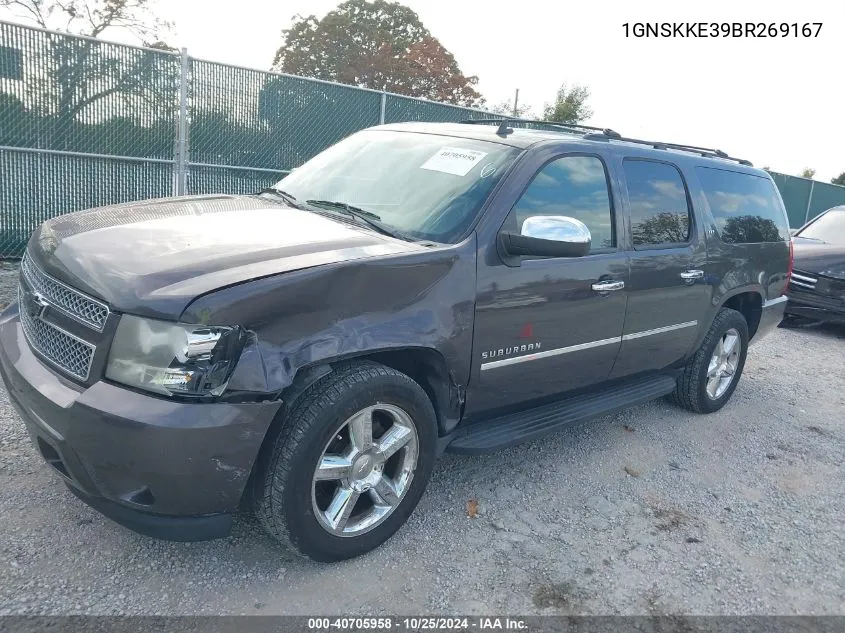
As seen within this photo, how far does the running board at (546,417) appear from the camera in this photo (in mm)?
3312

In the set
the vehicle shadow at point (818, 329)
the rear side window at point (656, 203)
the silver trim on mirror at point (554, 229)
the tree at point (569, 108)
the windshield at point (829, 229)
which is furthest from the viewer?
the tree at point (569, 108)

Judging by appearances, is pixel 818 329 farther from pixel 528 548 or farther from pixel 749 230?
pixel 528 548

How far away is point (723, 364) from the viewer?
209 inches

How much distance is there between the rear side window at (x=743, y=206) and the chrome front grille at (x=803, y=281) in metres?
3.43

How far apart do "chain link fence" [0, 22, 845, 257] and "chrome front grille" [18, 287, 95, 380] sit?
5.38 metres

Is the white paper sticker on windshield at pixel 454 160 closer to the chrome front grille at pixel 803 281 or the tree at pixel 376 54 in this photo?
the chrome front grille at pixel 803 281

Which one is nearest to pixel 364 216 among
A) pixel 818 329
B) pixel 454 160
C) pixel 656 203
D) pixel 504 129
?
pixel 454 160

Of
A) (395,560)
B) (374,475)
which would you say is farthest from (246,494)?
(395,560)

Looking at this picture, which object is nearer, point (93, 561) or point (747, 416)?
point (93, 561)

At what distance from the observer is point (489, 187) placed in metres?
3.32

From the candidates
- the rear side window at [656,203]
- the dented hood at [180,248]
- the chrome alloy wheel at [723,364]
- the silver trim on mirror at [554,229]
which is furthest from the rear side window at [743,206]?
the dented hood at [180,248]

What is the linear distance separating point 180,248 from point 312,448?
94cm

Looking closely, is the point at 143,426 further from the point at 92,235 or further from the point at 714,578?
the point at 714,578

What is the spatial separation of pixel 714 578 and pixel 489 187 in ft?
6.78
